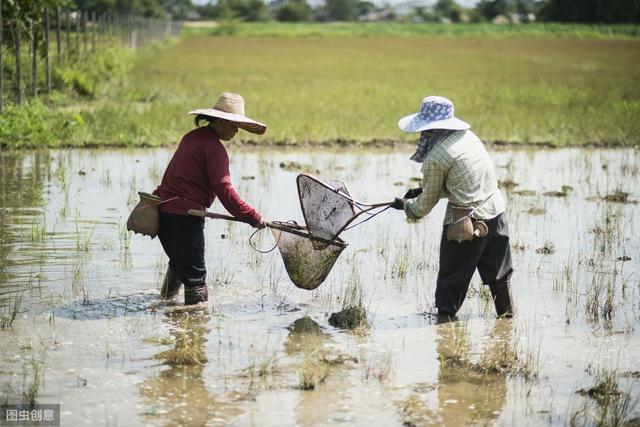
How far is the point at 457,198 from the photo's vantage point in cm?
570

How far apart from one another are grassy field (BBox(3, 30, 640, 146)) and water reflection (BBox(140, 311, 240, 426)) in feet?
27.4

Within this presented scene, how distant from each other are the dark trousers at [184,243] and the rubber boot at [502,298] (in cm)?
186

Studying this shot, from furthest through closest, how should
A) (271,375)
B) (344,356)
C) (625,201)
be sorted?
1. (625,201)
2. (344,356)
3. (271,375)

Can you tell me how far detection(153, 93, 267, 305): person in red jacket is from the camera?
5.76m

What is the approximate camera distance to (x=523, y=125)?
15.9m

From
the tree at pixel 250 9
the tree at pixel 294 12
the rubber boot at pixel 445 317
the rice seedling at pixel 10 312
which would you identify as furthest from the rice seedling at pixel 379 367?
the tree at pixel 250 9

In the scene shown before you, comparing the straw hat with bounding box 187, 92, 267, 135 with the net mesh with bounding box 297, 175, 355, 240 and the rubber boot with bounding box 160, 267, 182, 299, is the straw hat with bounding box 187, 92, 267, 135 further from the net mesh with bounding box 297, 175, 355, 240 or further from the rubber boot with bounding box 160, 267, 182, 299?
the rubber boot with bounding box 160, 267, 182, 299

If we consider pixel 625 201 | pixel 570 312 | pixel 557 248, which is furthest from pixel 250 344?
pixel 625 201

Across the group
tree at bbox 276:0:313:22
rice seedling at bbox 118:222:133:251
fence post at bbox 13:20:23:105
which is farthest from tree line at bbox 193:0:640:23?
rice seedling at bbox 118:222:133:251

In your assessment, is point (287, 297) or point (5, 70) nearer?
point (287, 297)

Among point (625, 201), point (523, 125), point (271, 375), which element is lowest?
point (271, 375)

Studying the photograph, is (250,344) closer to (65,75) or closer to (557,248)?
(557,248)

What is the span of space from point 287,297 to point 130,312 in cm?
109

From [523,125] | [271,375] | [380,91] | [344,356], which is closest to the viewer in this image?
[271,375]
